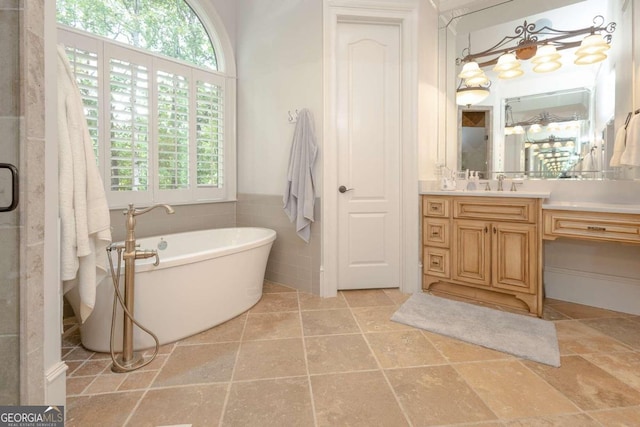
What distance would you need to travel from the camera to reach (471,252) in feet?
9.09

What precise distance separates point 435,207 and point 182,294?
7.41ft

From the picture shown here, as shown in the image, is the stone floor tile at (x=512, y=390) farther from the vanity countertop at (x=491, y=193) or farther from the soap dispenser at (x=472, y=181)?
the soap dispenser at (x=472, y=181)

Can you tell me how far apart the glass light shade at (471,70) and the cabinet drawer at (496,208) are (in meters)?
1.34

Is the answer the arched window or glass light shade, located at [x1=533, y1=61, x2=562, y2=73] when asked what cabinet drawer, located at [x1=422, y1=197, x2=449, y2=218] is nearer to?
glass light shade, located at [x1=533, y1=61, x2=562, y2=73]

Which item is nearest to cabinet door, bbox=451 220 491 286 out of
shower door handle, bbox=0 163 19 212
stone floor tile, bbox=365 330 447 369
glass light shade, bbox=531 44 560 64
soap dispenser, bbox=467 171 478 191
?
soap dispenser, bbox=467 171 478 191

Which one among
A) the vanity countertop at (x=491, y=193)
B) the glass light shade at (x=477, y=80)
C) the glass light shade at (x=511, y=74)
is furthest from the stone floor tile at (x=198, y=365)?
the glass light shade at (x=511, y=74)

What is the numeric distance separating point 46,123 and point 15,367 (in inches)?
36.3

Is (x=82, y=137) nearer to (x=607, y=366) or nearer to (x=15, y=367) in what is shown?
(x=15, y=367)

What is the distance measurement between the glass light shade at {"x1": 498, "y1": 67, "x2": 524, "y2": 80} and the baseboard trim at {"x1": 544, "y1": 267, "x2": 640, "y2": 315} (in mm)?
1855

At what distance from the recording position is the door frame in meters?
2.89

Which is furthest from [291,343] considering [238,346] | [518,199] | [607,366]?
[518,199]

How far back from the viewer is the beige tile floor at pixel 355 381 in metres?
1.42

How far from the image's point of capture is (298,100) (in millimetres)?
3068

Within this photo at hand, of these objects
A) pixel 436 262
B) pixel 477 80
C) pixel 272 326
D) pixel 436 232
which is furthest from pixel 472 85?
pixel 272 326
